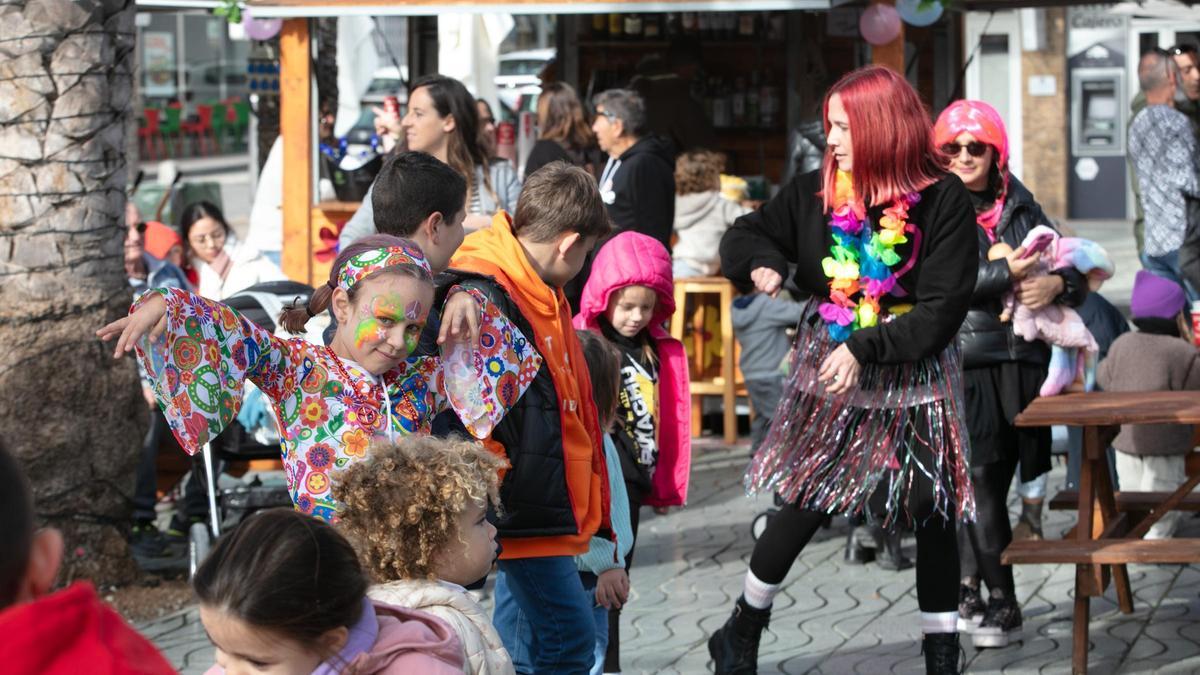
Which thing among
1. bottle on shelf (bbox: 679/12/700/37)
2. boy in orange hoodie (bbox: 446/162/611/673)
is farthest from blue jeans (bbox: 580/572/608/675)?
bottle on shelf (bbox: 679/12/700/37)

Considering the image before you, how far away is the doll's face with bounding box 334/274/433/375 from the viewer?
3.65 m

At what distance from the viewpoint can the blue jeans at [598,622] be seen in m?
4.79

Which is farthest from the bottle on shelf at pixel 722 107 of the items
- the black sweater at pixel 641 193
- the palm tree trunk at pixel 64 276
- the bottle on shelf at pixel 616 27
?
the palm tree trunk at pixel 64 276

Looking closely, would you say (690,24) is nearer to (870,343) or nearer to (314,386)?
(870,343)

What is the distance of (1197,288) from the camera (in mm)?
10500

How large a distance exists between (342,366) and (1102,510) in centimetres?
341

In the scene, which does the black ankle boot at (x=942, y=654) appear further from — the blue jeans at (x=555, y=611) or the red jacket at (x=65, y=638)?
the red jacket at (x=65, y=638)

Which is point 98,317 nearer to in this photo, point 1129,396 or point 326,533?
point 1129,396

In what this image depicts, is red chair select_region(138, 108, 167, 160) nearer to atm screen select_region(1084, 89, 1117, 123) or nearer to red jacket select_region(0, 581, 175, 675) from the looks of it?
atm screen select_region(1084, 89, 1117, 123)

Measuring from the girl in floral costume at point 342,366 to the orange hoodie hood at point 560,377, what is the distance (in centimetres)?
27

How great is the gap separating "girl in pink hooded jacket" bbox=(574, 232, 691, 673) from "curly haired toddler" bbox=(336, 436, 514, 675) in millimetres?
2033

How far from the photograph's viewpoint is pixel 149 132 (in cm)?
3572

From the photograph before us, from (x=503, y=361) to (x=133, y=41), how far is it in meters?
3.76

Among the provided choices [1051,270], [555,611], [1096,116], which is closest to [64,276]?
[555,611]
